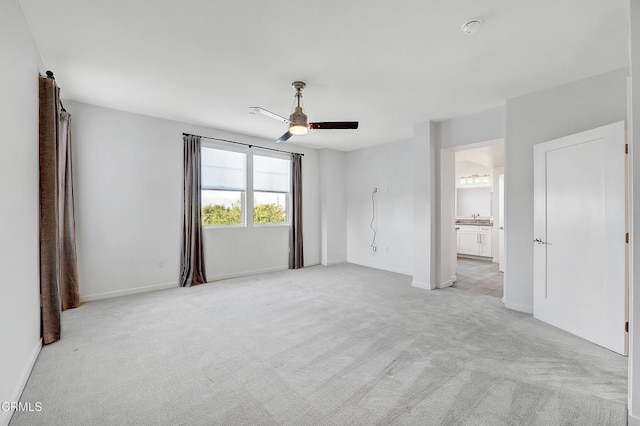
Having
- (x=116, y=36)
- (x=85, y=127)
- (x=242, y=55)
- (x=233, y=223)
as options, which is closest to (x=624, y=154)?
(x=242, y=55)

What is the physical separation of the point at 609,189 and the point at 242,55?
3.76 m

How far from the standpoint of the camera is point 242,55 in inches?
107

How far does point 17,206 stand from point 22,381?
1268 millimetres

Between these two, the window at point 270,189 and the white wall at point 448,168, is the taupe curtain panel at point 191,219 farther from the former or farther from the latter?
the white wall at point 448,168

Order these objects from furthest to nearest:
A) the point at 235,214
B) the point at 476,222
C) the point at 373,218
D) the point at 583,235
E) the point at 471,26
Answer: the point at 476,222
the point at 373,218
the point at 235,214
the point at 583,235
the point at 471,26

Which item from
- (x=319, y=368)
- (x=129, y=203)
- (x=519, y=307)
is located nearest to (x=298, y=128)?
(x=319, y=368)

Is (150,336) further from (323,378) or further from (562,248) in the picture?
(562,248)

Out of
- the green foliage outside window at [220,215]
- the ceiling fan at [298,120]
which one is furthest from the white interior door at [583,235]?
the green foliage outside window at [220,215]

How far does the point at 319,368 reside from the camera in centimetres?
230

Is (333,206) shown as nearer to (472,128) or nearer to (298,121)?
(472,128)

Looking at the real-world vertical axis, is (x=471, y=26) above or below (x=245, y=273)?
above

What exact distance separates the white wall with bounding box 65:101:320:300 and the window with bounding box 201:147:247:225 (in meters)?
0.31

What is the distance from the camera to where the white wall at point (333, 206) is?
6773mm

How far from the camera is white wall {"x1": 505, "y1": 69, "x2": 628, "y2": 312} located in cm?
314
